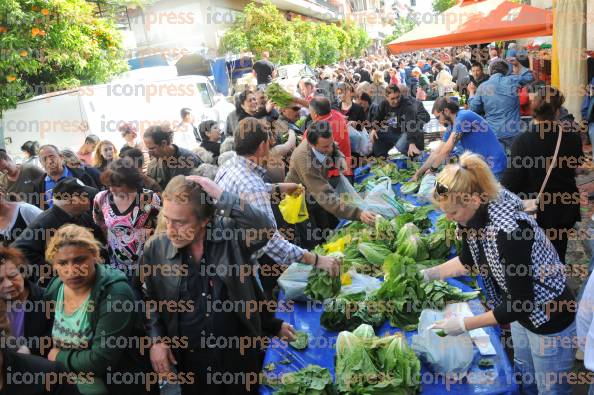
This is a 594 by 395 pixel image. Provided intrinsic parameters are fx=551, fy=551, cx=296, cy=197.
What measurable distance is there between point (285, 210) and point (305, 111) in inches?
210

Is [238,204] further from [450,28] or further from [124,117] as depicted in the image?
[124,117]

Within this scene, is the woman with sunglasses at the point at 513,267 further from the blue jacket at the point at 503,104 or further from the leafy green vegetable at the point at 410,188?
the blue jacket at the point at 503,104

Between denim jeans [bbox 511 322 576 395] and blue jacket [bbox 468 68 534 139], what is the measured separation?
6.13 m

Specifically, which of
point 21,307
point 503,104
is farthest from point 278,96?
point 21,307

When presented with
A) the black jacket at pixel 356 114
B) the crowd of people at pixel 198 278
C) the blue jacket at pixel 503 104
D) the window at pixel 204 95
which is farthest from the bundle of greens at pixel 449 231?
the window at pixel 204 95

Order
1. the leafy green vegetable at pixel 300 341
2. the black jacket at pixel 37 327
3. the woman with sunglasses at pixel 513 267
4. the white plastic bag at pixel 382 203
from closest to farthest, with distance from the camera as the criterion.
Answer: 1. the woman with sunglasses at pixel 513 267
2. the black jacket at pixel 37 327
3. the leafy green vegetable at pixel 300 341
4. the white plastic bag at pixel 382 203

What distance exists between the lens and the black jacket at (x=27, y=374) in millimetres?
2902

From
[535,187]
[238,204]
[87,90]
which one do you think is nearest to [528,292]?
[238,204]

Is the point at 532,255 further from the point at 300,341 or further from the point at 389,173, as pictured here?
the point at 389,173

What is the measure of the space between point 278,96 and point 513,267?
5969 mm

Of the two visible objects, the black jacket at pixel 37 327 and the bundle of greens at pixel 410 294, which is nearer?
the black jacket at pixel 37 327

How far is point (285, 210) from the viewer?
20.5 feet

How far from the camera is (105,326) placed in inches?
129

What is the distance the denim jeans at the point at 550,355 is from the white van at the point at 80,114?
306 inches
